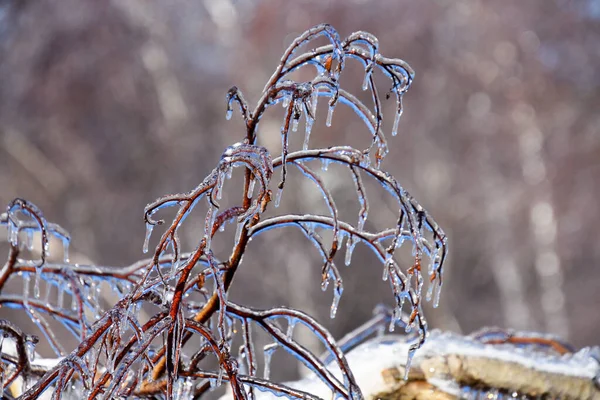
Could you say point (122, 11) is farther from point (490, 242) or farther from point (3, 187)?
point (490, 242)

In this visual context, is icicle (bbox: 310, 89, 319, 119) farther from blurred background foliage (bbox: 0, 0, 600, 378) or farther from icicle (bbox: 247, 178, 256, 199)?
blurred background foliage (bbox: 0, 0, 600, 378)

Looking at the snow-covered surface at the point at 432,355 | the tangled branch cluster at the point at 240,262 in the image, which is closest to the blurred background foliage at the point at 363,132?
the snow-covered surface at the point at 432,355

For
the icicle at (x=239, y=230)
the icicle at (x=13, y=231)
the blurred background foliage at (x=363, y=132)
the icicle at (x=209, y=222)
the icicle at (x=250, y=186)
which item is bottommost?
the icicle at (x=209, y=222)

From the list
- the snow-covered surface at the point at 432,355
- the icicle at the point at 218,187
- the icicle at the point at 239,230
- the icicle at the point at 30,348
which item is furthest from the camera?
the snow-covered surface at the point at 432,355

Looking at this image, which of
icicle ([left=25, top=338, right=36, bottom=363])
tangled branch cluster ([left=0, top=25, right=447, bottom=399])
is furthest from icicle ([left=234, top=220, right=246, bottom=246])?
icicle ([left=25, top=338, right=36, bottom=363])

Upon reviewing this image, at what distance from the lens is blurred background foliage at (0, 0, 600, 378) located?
434 inches

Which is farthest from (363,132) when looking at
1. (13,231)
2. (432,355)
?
(13,231)

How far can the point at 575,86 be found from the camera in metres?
11.1

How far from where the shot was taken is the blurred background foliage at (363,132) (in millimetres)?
11031

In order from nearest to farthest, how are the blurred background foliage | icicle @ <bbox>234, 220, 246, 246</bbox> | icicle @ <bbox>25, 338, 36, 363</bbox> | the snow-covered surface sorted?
icicle @ <bbox>234, 220, 246, 246</bbox> → icicle @ <bbox>25, 338, 36, 363</bbox> → the snow-covered surface → the blurred background foliage

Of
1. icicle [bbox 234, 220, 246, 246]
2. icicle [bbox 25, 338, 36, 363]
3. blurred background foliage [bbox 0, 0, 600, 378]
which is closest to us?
icicle [bbox 234, 220, 246, 246]

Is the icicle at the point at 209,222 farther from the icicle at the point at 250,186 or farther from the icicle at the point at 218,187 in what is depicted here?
the icicle at the point at 250,186

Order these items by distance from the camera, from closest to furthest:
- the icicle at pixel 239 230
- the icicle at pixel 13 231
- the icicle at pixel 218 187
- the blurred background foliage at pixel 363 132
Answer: the icicle at pixel 218 187, the icicle at pixel 239 230, the icicle at pixel 13 231, the blurred background foliage at pixel 363 132

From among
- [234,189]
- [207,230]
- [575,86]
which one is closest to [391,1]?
[575,86]
